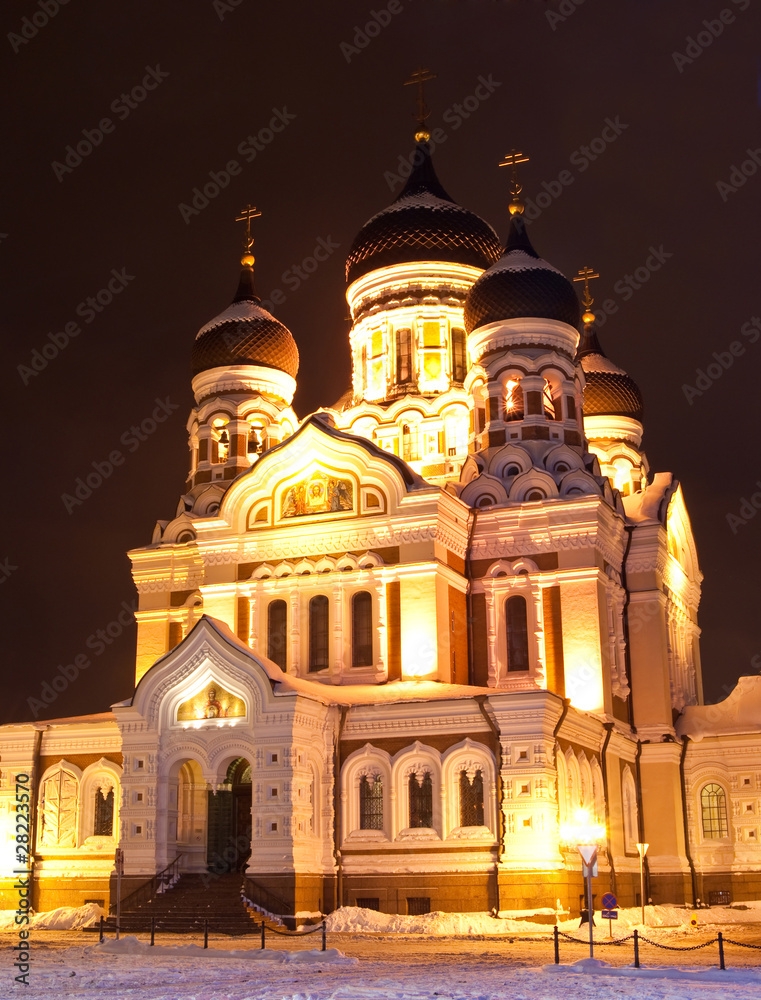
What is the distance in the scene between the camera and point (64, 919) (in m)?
21.5

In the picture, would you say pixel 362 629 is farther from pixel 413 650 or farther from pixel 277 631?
pixel 277 631

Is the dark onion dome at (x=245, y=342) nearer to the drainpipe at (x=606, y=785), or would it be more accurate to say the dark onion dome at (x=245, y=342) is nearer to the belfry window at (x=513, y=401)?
the belfry window at (x=513, y=401)

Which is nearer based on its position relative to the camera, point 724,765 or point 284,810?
point 284,810

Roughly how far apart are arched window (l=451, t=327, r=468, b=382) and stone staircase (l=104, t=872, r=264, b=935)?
45.2 feet

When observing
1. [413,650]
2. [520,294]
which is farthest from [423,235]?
[413,650]

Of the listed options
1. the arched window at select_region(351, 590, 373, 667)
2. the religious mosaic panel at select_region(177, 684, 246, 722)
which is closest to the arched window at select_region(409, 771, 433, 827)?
Result: the religious mosaic panel at select_region(177, 684, 246, 722)

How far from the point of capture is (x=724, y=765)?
85.0 ft

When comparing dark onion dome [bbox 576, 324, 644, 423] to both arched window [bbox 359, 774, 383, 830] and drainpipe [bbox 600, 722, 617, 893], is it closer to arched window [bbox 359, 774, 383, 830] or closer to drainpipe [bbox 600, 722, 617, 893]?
drainpipe [bbox 600, 722, 617, 893]

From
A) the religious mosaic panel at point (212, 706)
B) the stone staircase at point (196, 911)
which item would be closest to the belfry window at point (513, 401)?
the religious mosaic panel at point (212, 706)

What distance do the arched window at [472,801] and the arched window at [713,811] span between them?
7019 millimetres

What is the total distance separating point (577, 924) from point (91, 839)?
9.24 meters

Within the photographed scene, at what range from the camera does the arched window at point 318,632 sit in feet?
83.0

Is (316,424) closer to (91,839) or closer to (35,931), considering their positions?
(91,839)

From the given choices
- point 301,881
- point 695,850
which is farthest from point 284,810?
point 695,850
